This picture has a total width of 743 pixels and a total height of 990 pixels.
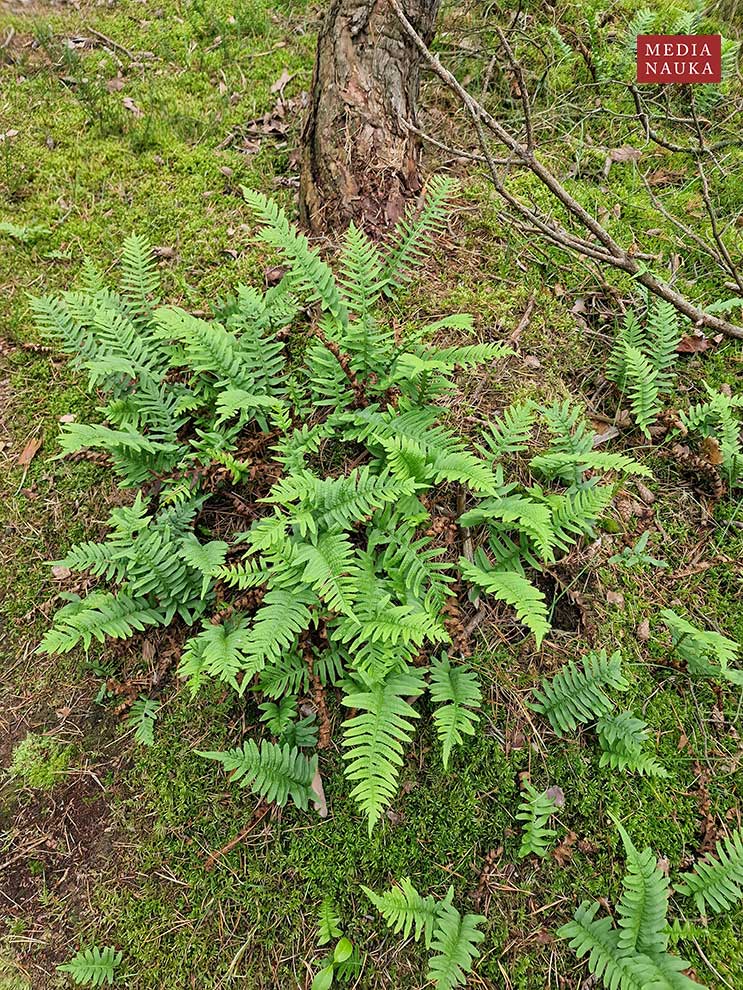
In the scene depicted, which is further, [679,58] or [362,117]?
[679,58]

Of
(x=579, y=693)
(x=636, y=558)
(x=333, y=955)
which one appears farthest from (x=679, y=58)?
(x=333, y=955)

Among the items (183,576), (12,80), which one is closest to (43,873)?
(183,576)

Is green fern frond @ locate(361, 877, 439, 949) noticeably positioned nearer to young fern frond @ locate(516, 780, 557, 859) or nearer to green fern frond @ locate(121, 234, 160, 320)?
young fern frond @ locate(516, 780, 557, 859)

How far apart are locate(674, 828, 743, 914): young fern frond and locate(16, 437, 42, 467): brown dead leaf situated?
4422mm

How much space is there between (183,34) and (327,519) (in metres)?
5.48

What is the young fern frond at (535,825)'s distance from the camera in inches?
111

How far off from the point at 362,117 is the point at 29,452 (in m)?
3.31

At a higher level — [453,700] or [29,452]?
[29,452]

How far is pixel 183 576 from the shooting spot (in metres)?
3.26

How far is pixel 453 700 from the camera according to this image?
2.90 meters

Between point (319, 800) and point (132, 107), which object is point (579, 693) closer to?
point (319, 800)

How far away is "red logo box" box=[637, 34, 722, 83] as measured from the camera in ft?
16.6

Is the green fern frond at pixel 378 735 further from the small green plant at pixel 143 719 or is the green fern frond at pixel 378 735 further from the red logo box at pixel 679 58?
the red logo box at pixel 679 58

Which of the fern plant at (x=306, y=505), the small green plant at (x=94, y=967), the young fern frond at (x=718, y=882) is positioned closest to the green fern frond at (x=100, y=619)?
the fern plant at (x=306, y=505)
